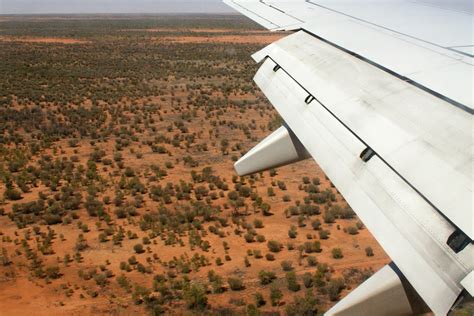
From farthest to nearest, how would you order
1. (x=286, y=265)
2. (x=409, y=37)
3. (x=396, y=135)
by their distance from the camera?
(x=286, y=265), (x=409, y=37), (x=396, y=135)

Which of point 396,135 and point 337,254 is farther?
point 337,254

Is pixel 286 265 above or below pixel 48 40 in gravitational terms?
below

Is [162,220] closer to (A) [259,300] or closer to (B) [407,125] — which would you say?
(A) [259,300]

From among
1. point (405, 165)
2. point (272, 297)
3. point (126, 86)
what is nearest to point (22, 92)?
point (126, 86)

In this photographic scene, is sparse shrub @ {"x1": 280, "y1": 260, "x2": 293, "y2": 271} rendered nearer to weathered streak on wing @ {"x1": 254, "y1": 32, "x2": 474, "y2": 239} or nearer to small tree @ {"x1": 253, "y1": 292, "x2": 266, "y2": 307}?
small tree @ {"x1": 253, "y1": 292, "x2": 266, "y2": 307}

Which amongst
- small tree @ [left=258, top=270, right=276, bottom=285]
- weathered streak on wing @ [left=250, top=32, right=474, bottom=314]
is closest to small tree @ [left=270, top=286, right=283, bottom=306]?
small tree @ [left=258, top=270, right=276, bottom=285]

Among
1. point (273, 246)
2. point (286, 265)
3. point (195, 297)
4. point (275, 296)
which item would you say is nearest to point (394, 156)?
point (275, 296)
